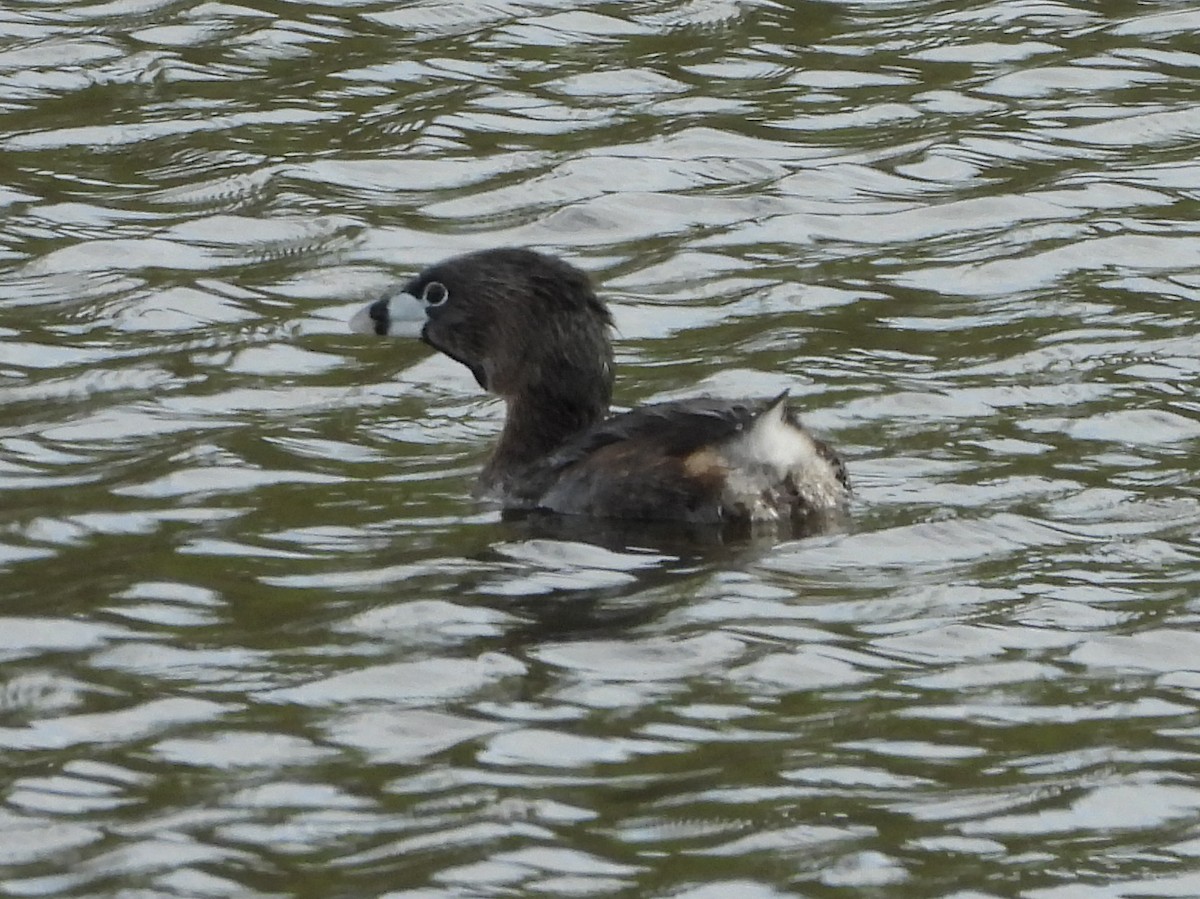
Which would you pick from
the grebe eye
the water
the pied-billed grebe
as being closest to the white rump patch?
the pied-billed grebe

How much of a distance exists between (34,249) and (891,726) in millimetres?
5968

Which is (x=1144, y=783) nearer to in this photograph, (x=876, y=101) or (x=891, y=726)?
(x=891, y=726)

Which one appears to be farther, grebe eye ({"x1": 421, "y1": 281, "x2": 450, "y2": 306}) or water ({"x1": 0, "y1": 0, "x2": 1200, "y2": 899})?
grebe eye ({"x1": 421, "y1": 281, "x2": 450, "y2": 306})

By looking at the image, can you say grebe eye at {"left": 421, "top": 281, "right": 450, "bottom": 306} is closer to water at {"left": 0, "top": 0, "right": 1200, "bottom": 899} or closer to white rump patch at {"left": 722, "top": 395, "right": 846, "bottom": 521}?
water at {"left": 0, "top": 0, "right": 1200, "bottom": 899}

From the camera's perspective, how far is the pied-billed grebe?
29.0ft

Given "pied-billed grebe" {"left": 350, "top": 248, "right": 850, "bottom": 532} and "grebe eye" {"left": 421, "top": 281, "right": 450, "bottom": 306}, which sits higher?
"grebe eye" {"left": 421, "top": 281, "right": 450, "bottom": 306}

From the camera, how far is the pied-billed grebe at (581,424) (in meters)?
8.84

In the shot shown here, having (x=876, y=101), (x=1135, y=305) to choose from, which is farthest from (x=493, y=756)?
(x=876, y=101)

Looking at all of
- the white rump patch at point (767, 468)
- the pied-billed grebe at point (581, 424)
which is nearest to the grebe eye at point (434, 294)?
the pied-billed grebe at point (581, 424)

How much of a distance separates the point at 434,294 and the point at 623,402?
0.85 metres

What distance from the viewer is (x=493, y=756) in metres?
6.67

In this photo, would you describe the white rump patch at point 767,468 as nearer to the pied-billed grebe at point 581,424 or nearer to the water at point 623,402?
the pied-billed grebe at point 581,424

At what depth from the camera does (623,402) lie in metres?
10.5

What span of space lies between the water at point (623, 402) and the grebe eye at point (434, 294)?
0.46 metres
